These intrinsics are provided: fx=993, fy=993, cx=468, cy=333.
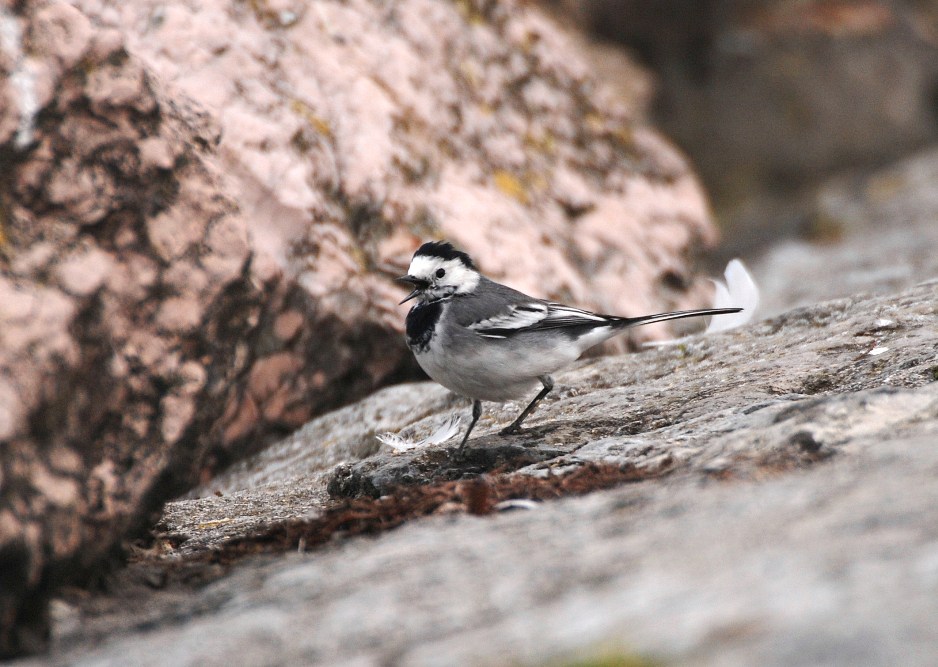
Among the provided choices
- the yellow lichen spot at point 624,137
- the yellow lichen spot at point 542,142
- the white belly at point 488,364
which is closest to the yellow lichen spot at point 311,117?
the white belly at point 488,364

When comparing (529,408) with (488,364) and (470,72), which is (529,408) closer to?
(488,364)

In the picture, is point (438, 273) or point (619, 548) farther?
point (438, 273)

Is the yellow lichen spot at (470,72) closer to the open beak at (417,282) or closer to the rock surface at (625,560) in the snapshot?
the open beak at (417,282)

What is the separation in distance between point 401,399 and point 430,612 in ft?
13.0

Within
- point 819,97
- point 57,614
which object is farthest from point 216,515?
point 819,97

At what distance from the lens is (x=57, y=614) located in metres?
3.15

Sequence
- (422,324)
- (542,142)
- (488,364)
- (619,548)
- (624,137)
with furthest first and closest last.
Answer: (624,137) → (542,142) → (422,324) → (488,364) → (619,548)

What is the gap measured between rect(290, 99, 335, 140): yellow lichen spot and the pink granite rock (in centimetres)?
2

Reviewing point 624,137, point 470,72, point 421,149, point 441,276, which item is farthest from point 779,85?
point 441,276

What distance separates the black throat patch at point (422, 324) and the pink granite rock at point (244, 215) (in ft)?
2.78

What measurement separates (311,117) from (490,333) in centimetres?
257

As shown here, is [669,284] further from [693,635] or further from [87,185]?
[693,635]

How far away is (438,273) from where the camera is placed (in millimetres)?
5891

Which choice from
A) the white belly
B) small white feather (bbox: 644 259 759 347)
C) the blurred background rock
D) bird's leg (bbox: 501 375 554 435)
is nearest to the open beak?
the white belly
